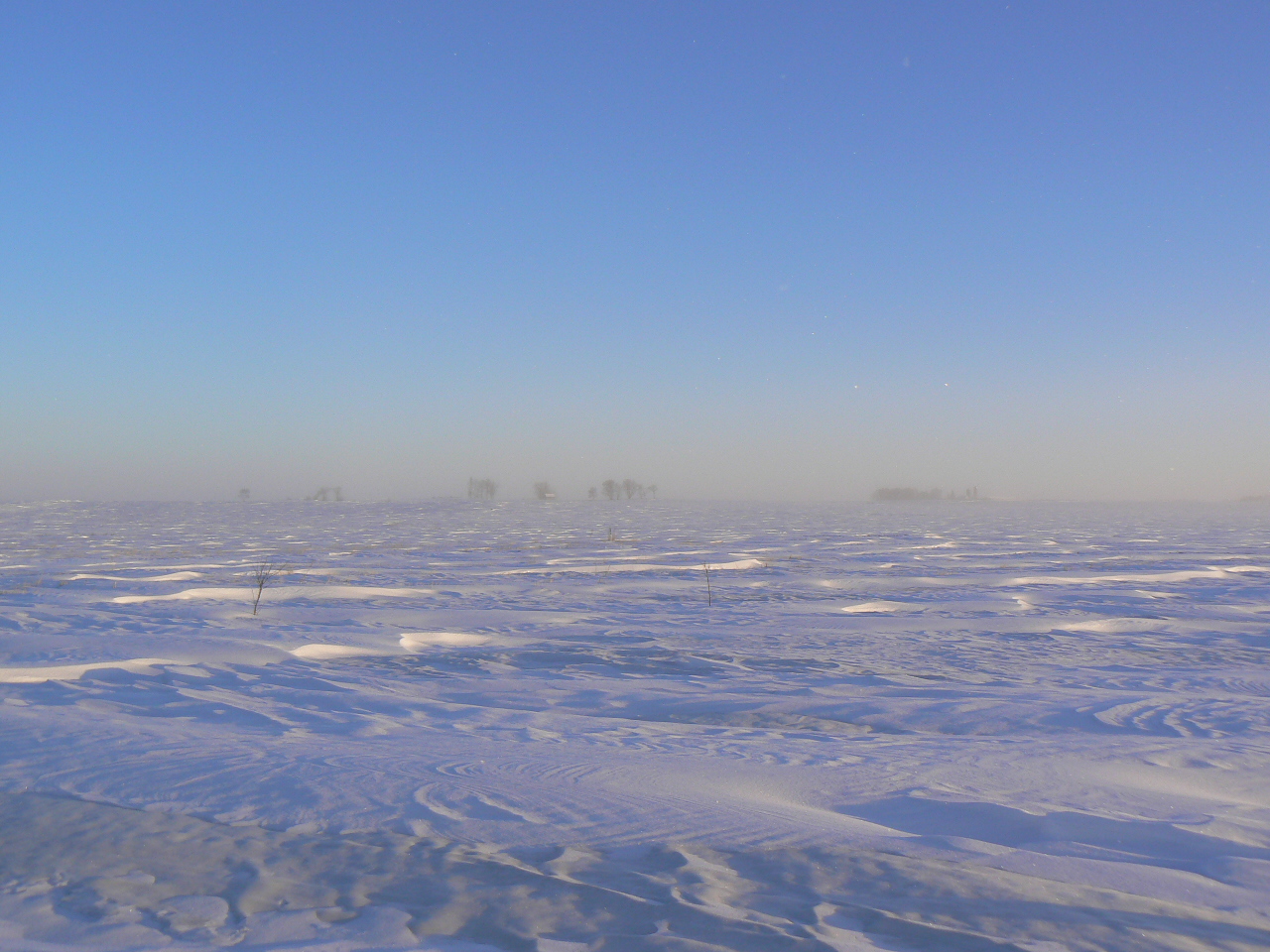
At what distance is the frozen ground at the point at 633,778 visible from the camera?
184cm

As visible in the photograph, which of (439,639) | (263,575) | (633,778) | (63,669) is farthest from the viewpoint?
(263,575)

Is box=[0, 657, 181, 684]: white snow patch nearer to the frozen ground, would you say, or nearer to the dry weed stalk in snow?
the frozen ground

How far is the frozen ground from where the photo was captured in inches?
72.5

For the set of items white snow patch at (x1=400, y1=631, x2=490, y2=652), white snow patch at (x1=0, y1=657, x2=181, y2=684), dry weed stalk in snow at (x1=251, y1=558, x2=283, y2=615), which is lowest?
white snow patch at (x1=400, y1=631, x2=490, y2=652)

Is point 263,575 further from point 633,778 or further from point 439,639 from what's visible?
point 633,778

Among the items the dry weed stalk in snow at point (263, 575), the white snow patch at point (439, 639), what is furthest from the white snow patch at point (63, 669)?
the dry weed stalk in snow at point (263, 575)

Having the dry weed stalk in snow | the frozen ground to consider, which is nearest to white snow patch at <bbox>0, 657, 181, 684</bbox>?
the frozen ground

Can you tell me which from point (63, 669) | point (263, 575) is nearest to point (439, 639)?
point (63, 669)

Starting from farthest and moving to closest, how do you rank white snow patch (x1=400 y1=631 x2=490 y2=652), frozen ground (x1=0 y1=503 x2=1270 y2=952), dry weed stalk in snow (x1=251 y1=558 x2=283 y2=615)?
dry weed stalk in snow (x1=251 y1=558 x2=283 y2=615) → white snow patch (x1=400 y1=631 x2=490 y2=652) → frozen ground (x1=0 y1=503 x2=1270 y2=952)

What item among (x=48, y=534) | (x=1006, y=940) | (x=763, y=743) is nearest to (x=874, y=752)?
(x=763, y=743)

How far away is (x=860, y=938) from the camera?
175 cm

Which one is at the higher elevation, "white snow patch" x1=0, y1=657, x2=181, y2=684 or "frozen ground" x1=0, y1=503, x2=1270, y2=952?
"white snow patch" x1=0, y1=657, x2=181, y2=684

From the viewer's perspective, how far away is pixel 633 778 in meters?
2.68

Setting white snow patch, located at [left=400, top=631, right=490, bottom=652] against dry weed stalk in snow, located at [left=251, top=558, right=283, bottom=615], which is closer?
white snow patch, located at [left=400, top=631, right=490, bottom=652]
